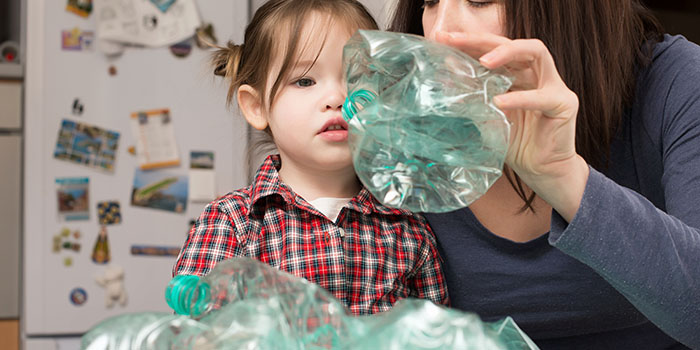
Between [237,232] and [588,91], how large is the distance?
1.54 ft

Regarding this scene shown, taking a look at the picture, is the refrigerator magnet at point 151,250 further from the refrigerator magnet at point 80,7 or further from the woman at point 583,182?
the woman at point 583,182

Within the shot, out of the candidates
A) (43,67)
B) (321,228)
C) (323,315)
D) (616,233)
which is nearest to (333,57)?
(321,228)

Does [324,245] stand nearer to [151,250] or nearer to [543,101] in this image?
[543,101]

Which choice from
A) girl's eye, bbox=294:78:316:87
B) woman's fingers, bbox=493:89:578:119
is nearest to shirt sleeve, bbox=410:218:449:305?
girl's eye, bbox=294:78:316:87

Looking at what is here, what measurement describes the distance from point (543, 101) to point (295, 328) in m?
0.31

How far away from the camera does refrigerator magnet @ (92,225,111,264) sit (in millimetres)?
2621

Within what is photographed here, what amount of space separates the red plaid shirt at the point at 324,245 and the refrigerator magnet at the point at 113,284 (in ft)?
5.58

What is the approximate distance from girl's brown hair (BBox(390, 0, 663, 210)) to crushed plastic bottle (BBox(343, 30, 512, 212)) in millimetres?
215

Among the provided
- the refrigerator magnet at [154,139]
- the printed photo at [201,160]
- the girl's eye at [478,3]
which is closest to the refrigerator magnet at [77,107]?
the refrigerator magnet at [154,139]

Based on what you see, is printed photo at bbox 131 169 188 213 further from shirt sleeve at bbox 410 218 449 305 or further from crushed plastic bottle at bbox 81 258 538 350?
crushed plastic bottle at bbox 81 258 538 350

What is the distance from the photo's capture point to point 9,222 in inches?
104

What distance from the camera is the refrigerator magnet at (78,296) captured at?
2.59 meters

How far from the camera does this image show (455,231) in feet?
3.48

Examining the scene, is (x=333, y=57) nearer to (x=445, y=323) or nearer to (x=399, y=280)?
(x=399, y=280)
